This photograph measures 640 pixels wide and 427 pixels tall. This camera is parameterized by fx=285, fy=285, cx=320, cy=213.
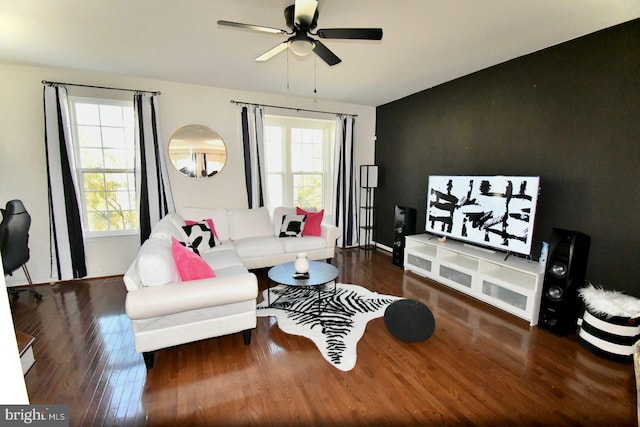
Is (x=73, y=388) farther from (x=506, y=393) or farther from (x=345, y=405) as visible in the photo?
(x=506, y=393)

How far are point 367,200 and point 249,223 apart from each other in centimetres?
239

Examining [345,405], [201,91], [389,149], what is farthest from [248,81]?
[345,405]

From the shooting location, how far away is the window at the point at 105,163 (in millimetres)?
3740

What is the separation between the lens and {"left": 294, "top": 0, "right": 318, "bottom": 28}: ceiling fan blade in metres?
1.79

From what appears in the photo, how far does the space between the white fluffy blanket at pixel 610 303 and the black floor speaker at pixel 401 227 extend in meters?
2.19

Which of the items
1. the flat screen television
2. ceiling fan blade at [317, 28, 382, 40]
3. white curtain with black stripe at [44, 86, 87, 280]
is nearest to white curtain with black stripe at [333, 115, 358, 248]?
the flat screen television

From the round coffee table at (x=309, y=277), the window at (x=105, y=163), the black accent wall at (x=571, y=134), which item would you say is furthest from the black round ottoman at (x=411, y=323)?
the window at (x=105, y=163)

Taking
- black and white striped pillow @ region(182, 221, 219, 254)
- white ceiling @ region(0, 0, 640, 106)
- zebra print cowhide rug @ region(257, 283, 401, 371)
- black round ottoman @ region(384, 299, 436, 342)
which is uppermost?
white ceiling @ region(0, 0, 640, 106)

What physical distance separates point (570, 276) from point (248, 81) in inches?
165

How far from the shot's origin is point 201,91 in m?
4.19

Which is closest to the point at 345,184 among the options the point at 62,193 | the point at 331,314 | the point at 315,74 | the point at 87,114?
the point at 315,74

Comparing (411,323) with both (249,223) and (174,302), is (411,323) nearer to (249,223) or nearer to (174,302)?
(174,302)

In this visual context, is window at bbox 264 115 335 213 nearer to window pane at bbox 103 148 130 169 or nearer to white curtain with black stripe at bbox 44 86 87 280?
window pane at bbox 103 148 130 169

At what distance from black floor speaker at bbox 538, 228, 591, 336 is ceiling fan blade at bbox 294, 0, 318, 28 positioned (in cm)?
269
